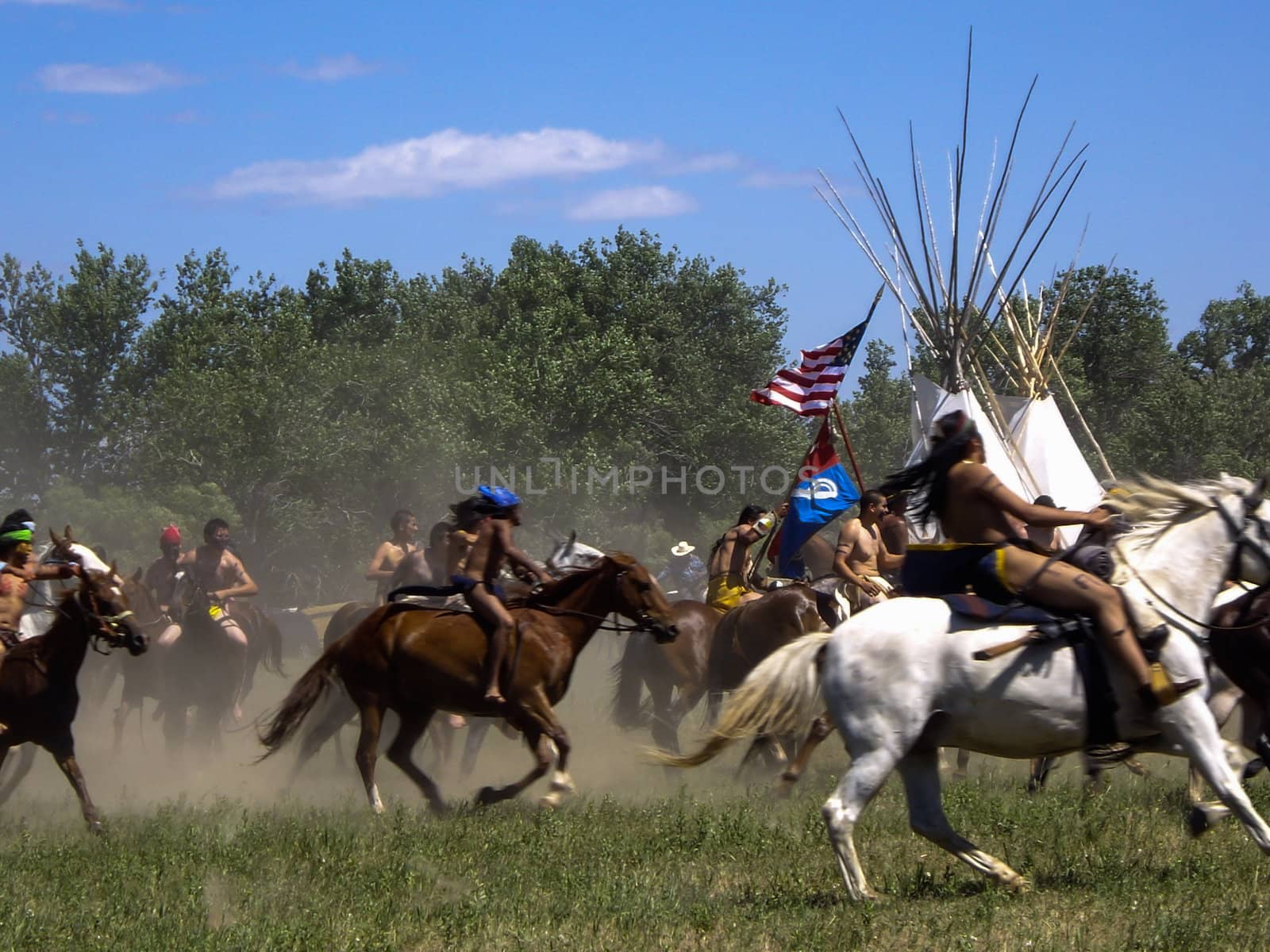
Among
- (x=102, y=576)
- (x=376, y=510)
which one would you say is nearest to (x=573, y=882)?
(x=102, y=576)

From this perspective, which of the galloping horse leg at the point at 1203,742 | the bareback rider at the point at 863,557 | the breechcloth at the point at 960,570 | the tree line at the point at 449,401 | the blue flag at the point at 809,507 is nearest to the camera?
the galloping horse leg at the point at 1203,742

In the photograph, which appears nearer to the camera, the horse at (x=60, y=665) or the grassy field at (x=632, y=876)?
the grassy field at (x=632, y=876)

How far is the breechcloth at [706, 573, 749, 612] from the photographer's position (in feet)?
54.6

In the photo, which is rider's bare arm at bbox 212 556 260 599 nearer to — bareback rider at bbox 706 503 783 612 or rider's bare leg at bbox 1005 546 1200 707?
bareback rider at bbox 706 503 783 612

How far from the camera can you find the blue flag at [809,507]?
57.1 feet

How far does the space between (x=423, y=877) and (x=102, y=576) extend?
4276mm

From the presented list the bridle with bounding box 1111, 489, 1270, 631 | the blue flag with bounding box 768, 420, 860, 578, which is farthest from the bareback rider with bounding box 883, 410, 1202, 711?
the blue flag with bounding box 768, 420, 860, 578

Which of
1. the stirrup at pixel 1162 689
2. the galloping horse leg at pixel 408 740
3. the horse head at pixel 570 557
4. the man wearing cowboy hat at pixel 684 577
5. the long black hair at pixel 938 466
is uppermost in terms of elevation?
the long black hair at pixel 938 466

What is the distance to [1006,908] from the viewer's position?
25.3 feet

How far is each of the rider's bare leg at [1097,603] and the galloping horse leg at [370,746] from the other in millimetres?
5777

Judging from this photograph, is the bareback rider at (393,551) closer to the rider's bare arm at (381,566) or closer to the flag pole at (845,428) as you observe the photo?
the rider's bare arm at (381,566)

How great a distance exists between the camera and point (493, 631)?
1197cm

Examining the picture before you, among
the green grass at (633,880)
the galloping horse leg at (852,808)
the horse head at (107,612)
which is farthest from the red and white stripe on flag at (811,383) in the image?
the galloping horse leg at (852,808)

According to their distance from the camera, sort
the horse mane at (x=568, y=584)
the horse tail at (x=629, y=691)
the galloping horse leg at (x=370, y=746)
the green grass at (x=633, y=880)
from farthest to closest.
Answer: the horse tail at (x=629, y=691)
the horse mane at (x=568, y=584)
the galloping horse leg at (x=370, y=746)
the green grass at (x=633, y=880)
